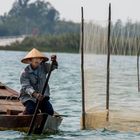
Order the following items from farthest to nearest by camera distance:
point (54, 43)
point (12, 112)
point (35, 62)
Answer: point (54, 43), point (12, 112), point (35, 62)

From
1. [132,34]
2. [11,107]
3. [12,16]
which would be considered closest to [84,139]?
[11,107]

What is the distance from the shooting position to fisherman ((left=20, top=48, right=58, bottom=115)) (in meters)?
12.4

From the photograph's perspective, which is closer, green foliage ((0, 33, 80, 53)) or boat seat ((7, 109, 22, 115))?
boat seat ((7, 109, 22, 115))

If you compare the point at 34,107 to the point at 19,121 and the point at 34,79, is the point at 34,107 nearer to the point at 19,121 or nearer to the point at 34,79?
the point at 19,121

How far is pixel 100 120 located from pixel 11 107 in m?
2.09

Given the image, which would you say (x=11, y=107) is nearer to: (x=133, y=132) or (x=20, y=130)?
(x=20, y=130)

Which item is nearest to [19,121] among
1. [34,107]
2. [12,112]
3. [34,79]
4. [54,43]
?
[34,107]

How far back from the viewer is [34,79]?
1255 centimetres

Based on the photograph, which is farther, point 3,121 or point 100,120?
point 100,120

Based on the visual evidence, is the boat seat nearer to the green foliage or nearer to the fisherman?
the fisherman

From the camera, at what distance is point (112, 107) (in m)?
19.7

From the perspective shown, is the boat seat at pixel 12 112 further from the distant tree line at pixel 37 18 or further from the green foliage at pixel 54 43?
the distant tree line at pixel 37 18

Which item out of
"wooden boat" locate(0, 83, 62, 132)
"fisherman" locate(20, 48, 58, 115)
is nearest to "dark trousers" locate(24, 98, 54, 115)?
"fisherman" locate(20, 48, 58, 115)

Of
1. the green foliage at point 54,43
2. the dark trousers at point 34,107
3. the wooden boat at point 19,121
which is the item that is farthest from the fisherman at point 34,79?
the green foliage at point 54,43
